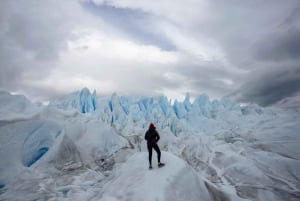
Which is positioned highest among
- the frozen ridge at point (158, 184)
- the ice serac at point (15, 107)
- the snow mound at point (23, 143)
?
the ice serac at point (15, 107)

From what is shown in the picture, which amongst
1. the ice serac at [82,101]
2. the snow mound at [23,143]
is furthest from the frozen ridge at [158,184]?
the ice serac at [82,101]

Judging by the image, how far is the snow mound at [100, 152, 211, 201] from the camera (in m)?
6.98

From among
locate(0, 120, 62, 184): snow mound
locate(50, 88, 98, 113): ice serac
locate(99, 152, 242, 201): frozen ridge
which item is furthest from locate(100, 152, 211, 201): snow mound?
locate(50, 88, 98, 113): ice serac

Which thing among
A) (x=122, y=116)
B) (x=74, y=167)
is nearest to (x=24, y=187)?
(x=74, y=167)

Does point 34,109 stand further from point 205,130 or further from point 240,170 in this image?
point 205,130

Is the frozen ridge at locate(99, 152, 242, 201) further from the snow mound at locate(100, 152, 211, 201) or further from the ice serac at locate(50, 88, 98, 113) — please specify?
the ice serac at locate(50, 88, 98, 113)

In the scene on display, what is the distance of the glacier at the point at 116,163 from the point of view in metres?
8.24

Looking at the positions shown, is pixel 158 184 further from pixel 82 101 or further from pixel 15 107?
pixel 82 101

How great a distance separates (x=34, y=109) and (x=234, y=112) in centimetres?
5667

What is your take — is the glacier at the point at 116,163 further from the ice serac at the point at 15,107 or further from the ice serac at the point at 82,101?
the ice serac at the point at 82,101

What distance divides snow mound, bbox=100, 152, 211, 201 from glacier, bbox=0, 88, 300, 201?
0.10 feet

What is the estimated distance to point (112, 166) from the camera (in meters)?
18.7

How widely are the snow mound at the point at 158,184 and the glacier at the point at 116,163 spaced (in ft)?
0.10

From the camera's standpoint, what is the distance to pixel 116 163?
19.1 metres
